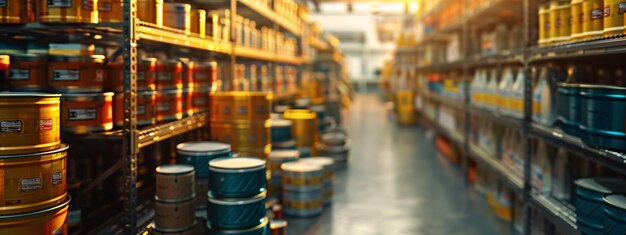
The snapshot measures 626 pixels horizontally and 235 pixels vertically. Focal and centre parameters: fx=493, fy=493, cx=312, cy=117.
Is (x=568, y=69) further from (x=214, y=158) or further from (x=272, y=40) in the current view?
(x=272, y=40)

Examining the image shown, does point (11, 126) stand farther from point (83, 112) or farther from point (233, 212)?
point (233, 212)

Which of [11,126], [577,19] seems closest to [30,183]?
[11,126]

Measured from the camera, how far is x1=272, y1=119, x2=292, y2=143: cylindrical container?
4.56 m

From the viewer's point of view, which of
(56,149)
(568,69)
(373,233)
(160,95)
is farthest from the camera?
(373,233)

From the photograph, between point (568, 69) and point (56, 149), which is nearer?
point (56, 149)

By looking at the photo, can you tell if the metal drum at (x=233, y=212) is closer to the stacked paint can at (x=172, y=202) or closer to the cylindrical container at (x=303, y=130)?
the stacked paint can at (x=172, y=202)

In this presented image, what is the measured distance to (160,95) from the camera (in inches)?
112

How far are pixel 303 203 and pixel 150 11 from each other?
1982 millimetres

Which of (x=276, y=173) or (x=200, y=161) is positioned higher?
(x=200, y=161)

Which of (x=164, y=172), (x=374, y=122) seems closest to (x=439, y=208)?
(x=164, y=172)

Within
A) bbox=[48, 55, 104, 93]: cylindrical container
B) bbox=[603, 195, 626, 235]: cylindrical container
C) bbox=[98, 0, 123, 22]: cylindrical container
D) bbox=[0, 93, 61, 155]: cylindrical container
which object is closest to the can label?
bbox=[0, 93, 61, 155]: cylindrical container

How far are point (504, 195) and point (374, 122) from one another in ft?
24.0

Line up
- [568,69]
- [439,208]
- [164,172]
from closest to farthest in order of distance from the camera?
[164,172] < [568,69] < [439,208]

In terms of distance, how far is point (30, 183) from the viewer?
5.83 feet
